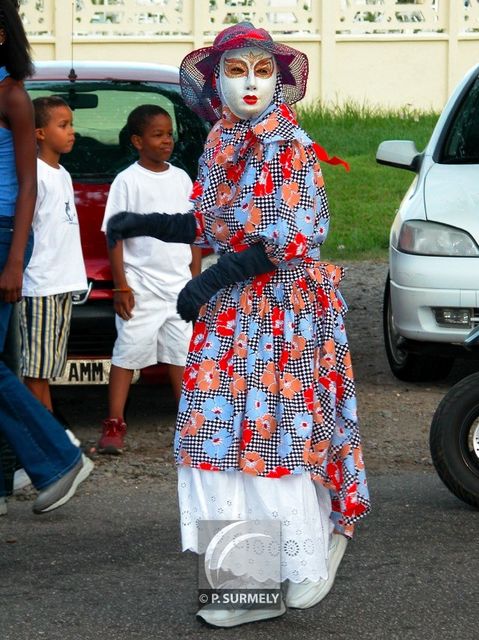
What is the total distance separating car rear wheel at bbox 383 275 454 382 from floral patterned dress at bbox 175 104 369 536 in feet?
12.1

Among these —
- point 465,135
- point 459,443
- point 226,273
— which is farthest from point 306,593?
point 465,135

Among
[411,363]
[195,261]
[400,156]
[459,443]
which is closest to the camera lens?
[459,443]

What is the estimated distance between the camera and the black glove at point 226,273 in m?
4.44

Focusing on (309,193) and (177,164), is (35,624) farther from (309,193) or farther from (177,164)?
(177,164)

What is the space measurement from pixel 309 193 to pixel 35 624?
1.51 m

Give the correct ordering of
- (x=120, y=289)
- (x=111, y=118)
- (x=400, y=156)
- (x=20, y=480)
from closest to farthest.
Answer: (x=20, y=480) → (x=120, y=289) → (x=111, y=118) → (x=400, y=156)

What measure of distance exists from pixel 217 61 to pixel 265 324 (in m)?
0.84

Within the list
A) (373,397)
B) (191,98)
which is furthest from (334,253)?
(191,98)

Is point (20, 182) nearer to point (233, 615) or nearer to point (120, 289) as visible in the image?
point (120, 289)

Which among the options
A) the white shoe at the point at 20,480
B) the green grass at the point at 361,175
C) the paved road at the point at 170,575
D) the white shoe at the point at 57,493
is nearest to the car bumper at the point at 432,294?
the paved road at the point at 170,575

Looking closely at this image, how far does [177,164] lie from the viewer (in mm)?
7469

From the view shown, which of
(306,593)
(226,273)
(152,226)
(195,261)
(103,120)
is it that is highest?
(103,120)

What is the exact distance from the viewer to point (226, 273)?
14.6ft

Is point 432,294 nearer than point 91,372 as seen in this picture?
No
